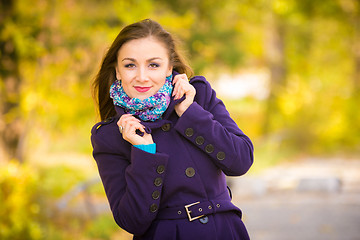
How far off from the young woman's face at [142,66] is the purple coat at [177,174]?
0.37 ft

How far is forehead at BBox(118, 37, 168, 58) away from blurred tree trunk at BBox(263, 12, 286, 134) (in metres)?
13.5

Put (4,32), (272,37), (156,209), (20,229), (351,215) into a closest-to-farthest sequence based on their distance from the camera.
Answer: (156,209) < (20,229) < (4,32) < (351,215) < (272,37)

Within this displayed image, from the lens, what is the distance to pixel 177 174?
2.00m

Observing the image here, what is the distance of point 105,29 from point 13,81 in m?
1.38

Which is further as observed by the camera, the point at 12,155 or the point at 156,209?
the point at 12,155

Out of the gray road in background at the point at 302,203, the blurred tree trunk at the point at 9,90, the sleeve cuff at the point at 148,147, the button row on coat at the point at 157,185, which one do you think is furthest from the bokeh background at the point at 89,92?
the gray road in background at the point at 302,203

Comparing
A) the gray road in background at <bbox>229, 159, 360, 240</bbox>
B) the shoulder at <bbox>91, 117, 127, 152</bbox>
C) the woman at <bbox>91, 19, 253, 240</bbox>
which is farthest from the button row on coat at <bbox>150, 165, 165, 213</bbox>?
the gray road in background at <bbox>229, 159, 360, 240</bbox>

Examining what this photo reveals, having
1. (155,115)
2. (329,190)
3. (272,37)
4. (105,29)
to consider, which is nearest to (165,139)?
(155,115)

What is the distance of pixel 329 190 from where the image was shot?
320 inches

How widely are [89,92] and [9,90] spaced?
47.2 inches

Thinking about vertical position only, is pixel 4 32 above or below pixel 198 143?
above

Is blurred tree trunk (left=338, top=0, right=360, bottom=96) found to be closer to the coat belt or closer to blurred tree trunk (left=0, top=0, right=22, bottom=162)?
blurred tree trunk (left=0, top=0, right=22, bottom=162)

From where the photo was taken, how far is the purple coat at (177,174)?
6.33 feet

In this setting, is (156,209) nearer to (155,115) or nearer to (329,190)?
(155,115)
